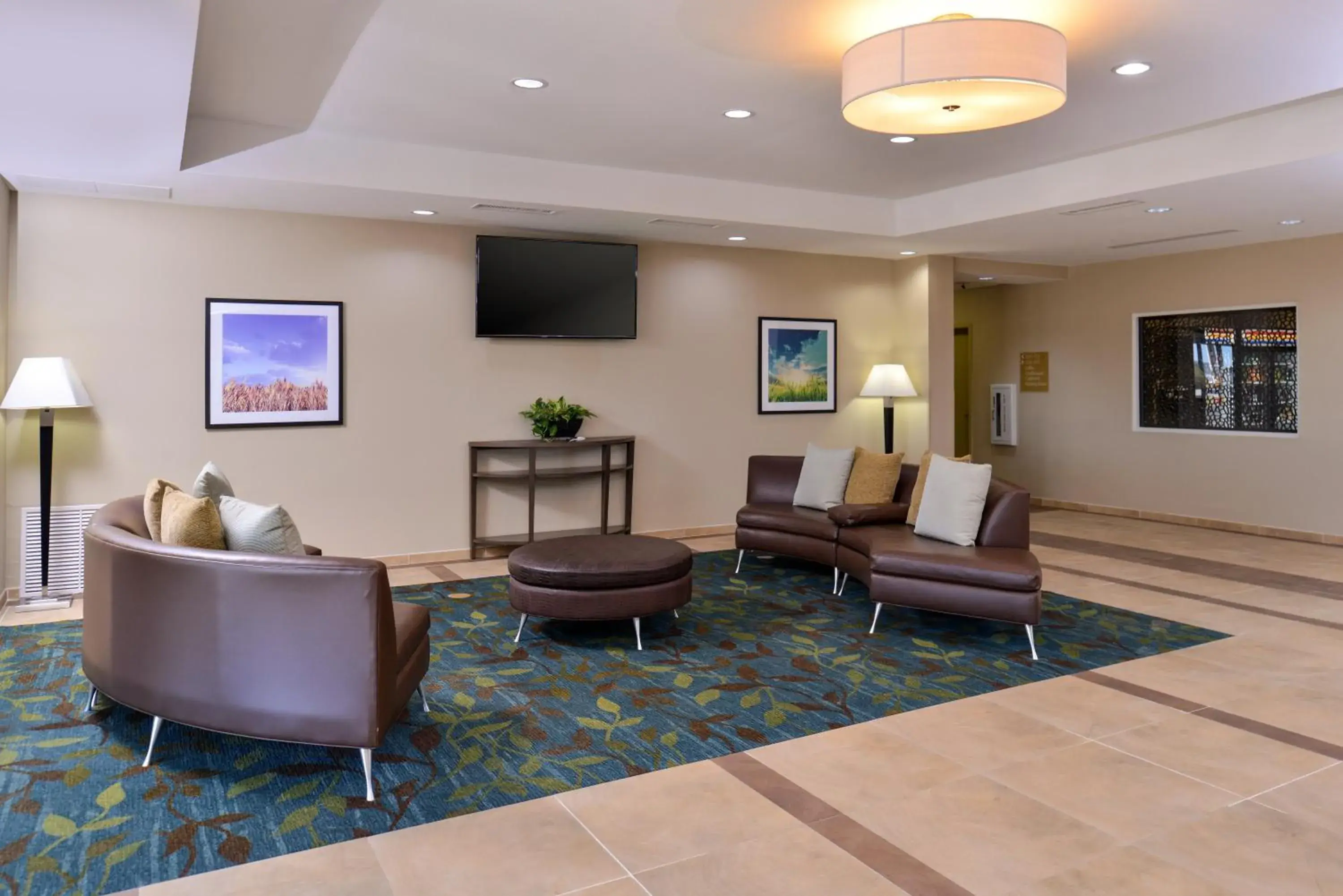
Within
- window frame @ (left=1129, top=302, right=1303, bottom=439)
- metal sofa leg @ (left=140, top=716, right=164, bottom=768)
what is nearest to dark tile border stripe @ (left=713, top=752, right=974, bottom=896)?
metal sofa leg @ (left=140, top=716, right=164, bottom=768)

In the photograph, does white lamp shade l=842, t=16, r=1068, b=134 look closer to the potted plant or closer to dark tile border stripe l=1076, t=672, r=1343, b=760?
Answer: dark tile border stripe l=1076, t=672, r=1343, b=760

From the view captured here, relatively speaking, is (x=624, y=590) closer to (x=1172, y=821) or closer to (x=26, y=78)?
(x=1172, y=821)

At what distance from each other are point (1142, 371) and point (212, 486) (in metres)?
8.43

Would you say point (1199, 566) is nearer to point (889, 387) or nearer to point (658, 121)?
point (889, 387)

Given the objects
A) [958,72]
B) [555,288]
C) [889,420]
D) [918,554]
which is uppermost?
[958,72]

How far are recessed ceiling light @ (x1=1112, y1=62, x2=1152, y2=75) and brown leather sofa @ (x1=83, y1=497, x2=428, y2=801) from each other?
3974 mm

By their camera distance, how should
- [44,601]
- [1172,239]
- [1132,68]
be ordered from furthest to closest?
[1172,239]
[44,601]
[1132,68]

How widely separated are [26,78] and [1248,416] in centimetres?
900

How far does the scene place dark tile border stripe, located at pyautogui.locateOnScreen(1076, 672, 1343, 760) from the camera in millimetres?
3348

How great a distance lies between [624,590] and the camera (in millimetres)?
4523

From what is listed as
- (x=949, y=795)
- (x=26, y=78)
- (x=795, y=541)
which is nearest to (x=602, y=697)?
(x=949, y=795)

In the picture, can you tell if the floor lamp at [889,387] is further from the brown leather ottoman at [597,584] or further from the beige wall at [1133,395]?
the brown leather ottoman at [597,584]

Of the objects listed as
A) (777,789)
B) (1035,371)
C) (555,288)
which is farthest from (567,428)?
(1035,371)

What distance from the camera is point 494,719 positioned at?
3629 millimetres
